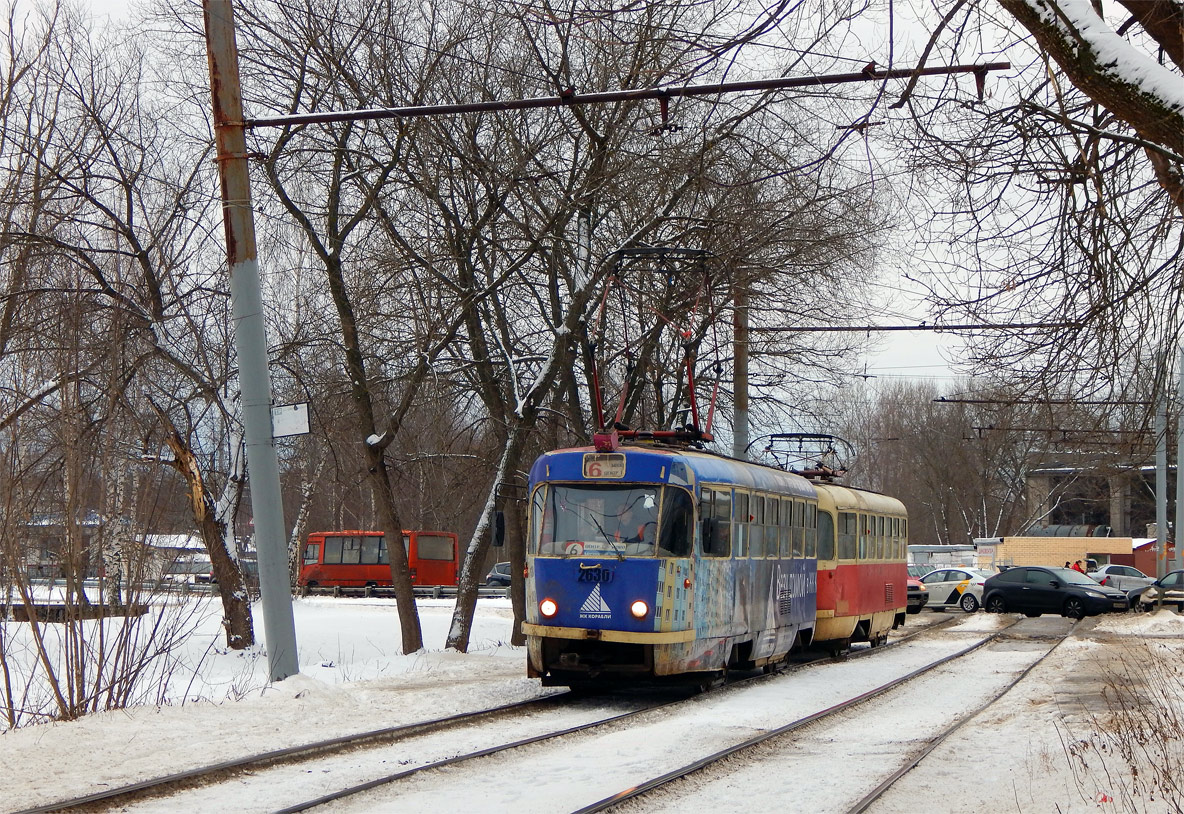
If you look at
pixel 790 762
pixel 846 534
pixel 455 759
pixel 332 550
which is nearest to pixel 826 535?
pixel 846 534

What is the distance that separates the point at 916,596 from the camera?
37656 millimetres

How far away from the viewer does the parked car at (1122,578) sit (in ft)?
141

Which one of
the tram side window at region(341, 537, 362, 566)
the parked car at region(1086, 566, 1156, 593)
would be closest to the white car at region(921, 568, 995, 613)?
the parked car at region(1086, 566, 1156, 593)

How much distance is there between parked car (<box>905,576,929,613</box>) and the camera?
37656 millimetres

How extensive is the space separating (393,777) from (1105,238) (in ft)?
20.6

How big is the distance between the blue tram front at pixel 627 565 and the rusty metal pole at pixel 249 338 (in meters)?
2.93

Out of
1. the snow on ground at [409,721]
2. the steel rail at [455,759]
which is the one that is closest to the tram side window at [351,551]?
the snow on ground at [409,721]

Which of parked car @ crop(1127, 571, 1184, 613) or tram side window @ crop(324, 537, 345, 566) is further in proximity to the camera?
tram side window @ crop(324, 537, 345, 566)

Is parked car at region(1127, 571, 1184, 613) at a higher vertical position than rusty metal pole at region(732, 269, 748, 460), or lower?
lower

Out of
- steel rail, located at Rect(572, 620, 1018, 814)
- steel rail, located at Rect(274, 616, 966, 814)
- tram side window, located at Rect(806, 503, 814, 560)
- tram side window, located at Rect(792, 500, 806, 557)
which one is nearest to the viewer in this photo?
steel rail, located at Rect(274, 616, 966, 814)

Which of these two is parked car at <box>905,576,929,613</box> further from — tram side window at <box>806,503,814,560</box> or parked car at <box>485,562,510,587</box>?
parked car at <box>485,562,510,587</box>

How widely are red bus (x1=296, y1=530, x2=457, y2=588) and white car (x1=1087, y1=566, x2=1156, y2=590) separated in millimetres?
27250

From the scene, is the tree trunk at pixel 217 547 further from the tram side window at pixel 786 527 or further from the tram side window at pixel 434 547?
the tram side window at pixel 434 547

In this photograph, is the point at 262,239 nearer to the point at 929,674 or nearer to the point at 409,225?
the point at 409,225
